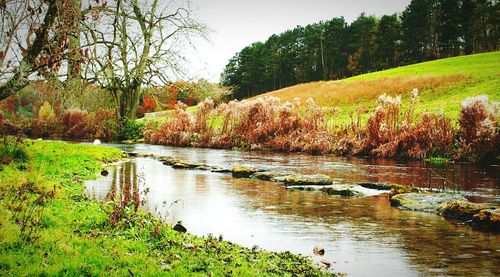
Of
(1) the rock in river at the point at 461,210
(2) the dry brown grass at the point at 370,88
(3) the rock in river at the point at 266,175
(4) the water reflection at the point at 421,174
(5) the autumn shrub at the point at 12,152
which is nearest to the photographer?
(1) the rock in river at the point at 461,210

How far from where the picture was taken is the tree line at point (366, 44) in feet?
268

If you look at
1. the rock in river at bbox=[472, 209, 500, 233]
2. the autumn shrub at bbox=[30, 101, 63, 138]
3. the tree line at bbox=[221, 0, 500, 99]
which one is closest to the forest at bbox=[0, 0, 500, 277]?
the rock in river at bbox=[472, 209, 500, 233]

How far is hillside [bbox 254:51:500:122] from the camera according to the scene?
129 feet

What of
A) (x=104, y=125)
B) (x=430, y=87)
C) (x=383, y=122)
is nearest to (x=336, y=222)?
(x=383, y=122)

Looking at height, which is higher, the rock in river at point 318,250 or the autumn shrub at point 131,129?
the autumn shrub at point 131,129

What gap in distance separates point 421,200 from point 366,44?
94.7 m

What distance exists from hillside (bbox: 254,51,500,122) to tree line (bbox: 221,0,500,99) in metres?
18.8

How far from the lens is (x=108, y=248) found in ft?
19.6

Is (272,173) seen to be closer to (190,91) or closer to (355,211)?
(355,211)

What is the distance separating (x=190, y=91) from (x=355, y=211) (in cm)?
2997

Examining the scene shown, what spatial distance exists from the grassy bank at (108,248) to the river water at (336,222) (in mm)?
664

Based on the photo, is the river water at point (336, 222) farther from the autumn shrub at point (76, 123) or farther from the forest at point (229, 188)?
the autumn shrub at point (76, 123)

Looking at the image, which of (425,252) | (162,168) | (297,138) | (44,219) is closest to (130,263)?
(44,219)

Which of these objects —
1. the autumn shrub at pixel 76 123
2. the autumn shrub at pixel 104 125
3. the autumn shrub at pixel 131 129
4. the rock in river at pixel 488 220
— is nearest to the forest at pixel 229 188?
the rock in river at pixel 488 220
